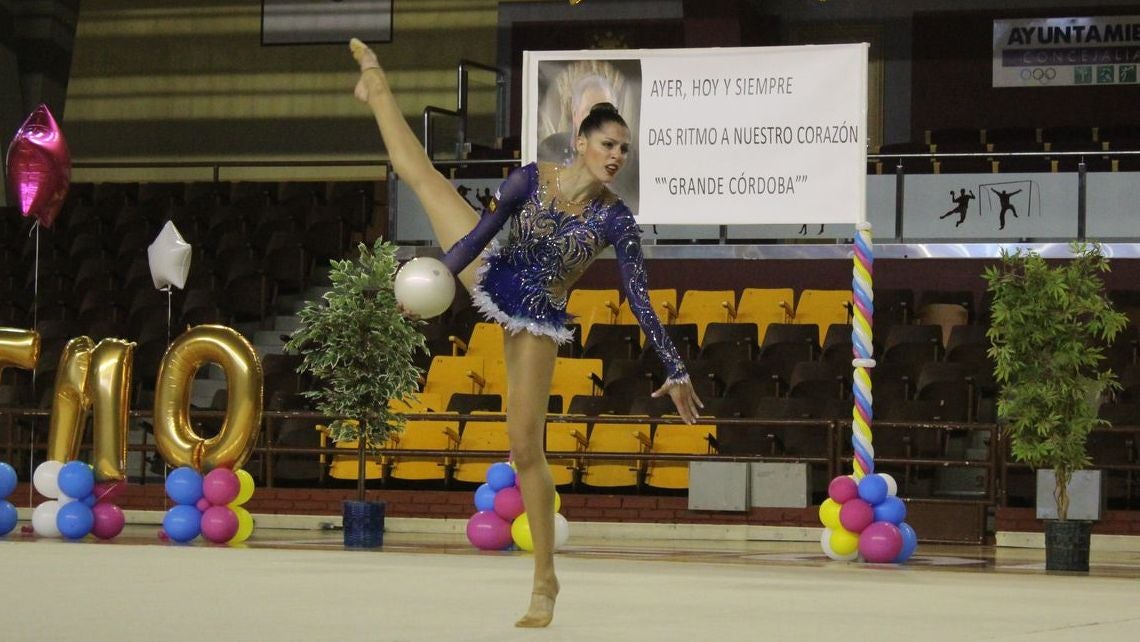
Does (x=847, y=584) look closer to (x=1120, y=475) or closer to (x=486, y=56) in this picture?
(x=1120, y=475)

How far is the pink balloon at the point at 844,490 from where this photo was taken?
9.70 meters

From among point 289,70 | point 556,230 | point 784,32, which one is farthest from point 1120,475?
point 289,70

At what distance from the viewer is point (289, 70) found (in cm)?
2086

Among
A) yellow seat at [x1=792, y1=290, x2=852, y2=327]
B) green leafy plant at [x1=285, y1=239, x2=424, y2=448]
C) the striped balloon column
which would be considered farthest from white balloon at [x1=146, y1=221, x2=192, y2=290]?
yellow seat at [x1=792, y1=290, x2=852, y2=327]

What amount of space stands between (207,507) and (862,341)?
4.10 metres

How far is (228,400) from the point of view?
10.5m

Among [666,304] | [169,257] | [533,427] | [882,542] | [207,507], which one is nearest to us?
[533,427]

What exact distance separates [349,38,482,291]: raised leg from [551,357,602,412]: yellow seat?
6.65 metres

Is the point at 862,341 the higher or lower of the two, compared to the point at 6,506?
higher

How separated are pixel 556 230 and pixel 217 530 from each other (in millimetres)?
5479

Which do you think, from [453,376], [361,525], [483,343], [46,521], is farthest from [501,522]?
[483,343]

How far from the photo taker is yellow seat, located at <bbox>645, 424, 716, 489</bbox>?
12336 millimetres

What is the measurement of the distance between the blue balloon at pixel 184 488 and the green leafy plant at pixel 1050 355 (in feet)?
15.8

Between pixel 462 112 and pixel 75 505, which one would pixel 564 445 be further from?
pixel 462 112
